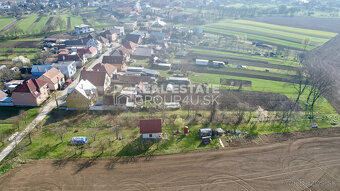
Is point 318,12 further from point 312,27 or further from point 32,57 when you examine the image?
point 32,57

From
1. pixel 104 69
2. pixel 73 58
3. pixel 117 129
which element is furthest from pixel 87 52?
pixel 117 129

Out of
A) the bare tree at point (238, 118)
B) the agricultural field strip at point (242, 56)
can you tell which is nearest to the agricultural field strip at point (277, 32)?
the agricultural field strip at point (242, 56)

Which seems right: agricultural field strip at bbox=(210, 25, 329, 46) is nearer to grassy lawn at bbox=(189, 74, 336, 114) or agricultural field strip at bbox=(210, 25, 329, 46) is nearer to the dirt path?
grassy lawn at bbox=(189, 74, 336, 114)

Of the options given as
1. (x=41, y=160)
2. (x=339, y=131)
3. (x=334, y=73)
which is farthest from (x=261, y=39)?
(x=41, y=160)

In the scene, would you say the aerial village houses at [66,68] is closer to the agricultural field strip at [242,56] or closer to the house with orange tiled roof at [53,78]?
the house with orange tiled roof at [53,78]

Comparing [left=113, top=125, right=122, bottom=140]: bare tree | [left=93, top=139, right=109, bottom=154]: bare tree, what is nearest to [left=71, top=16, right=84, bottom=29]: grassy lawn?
[left=113, top=125, right=122, bottom=140]: bare tree

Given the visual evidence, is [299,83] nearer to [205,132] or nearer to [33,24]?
[205,132]
